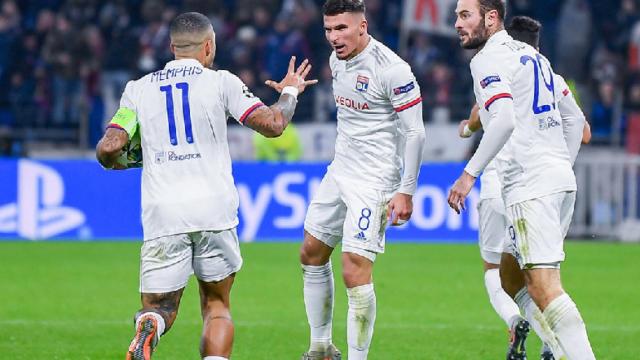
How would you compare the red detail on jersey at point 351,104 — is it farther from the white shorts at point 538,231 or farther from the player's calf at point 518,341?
the player's calf at point 518,341

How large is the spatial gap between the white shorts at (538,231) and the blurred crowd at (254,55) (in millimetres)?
13380

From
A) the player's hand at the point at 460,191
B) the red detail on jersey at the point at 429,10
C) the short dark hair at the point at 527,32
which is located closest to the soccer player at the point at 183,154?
the player's hand at the point at 460,191

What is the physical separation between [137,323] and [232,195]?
893 millimetres

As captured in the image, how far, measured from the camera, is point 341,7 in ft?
27.2

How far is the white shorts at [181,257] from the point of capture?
23.3 ft

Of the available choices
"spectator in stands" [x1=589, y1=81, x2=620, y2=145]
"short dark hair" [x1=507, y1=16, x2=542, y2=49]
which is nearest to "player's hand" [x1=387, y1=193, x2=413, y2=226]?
"short dark hair" [x1=507, y1=16, x2=542, y2=49]

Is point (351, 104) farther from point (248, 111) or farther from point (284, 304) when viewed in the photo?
point (284, 304)

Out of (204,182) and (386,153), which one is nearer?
(204,182)

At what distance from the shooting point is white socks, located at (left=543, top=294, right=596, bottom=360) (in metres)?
7.23

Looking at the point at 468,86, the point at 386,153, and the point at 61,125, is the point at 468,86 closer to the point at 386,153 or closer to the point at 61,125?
the point at 61,125

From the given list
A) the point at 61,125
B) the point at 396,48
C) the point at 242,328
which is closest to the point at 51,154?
the point at 61,125

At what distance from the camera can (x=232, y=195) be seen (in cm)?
721

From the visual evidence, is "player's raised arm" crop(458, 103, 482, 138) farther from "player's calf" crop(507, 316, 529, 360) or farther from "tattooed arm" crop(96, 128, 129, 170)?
"tattooed arm" crop(96, 128, 129, 170)

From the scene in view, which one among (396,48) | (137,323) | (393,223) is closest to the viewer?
(137,323)
